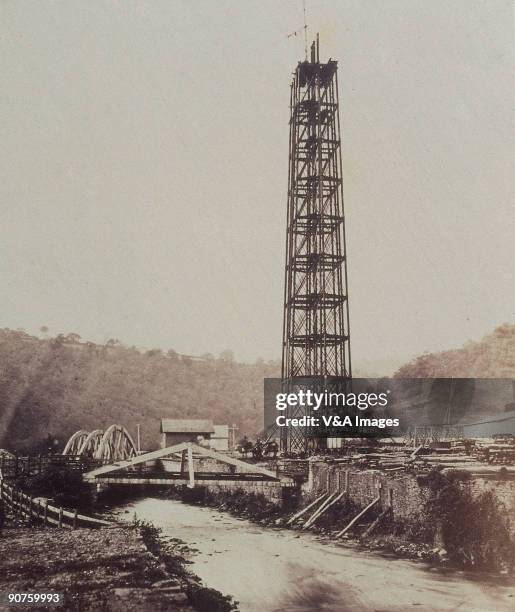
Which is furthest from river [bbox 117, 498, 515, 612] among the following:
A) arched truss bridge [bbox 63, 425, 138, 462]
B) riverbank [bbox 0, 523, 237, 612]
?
arched truss bridge [bbox 63, 425, 138, 462]

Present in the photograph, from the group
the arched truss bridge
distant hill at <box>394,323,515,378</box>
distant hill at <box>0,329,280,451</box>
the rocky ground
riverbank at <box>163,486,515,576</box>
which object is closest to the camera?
the rocky ground

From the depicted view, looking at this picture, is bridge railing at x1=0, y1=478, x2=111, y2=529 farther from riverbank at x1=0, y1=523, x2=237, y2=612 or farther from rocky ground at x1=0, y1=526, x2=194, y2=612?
rocky ground at x1=0, y1=526, x2=194, y2=612

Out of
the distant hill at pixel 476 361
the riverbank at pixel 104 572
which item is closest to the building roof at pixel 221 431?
the riverbank at pixel 104 572

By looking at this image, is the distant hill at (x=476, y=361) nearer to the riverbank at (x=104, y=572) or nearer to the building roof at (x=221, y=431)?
the building roof at (x=221, y=431)

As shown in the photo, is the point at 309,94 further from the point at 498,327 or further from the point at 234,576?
the point at 234,576

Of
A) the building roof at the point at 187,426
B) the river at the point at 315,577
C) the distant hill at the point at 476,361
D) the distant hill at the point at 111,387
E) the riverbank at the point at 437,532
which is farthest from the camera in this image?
the building roof at the point at 187,426

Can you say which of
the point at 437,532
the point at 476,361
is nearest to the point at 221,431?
the point at 437,532
